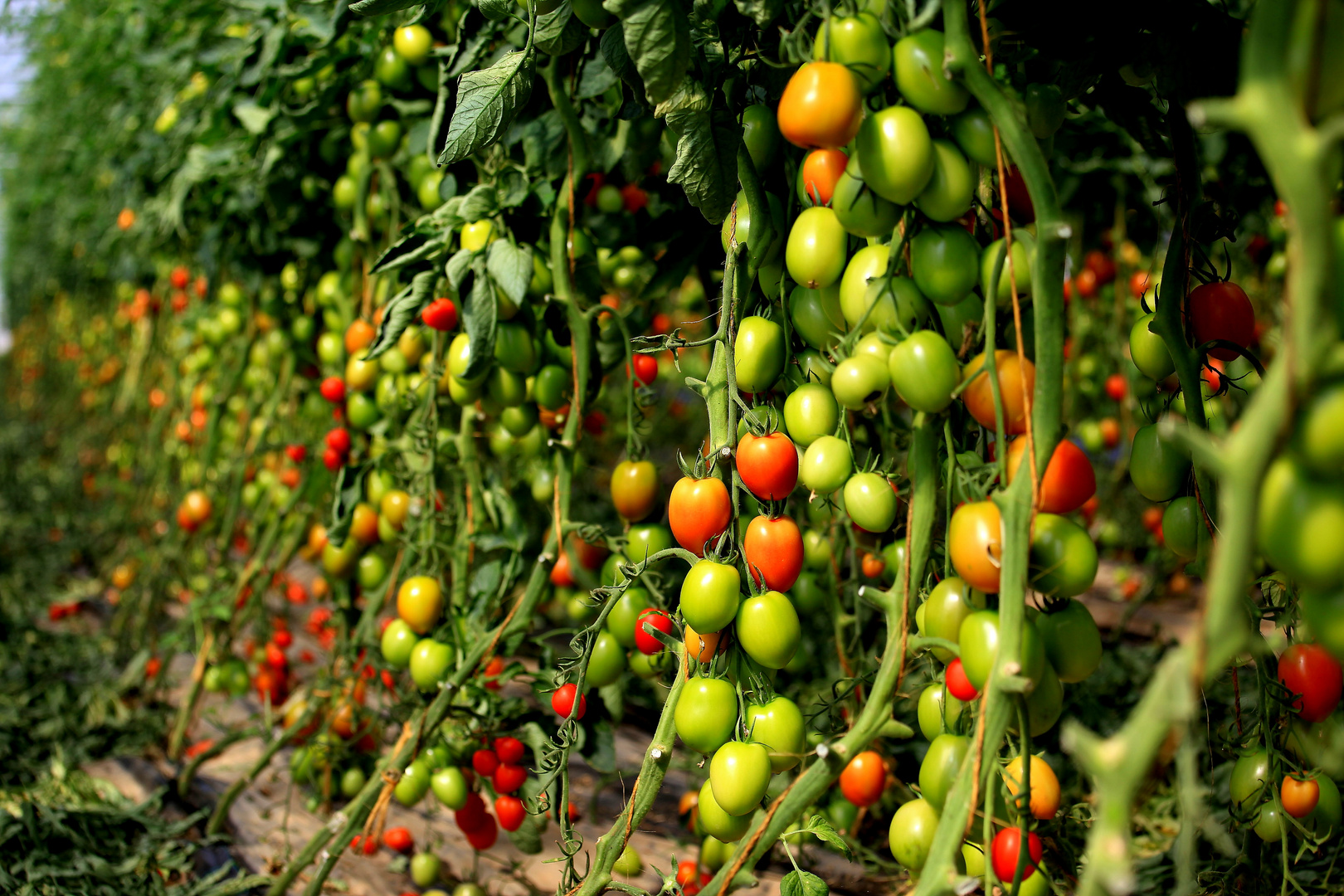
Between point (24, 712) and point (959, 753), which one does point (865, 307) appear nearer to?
point (959, 753)

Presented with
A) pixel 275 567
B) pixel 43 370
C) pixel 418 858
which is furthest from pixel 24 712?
pixel 43 370

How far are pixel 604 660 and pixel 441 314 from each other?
0.41 m

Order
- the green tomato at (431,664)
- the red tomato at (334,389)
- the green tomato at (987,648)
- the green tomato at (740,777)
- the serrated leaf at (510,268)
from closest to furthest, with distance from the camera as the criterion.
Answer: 1. the green tomato at (987,648)
2. the green tomato at (740,777)
3. the serrated leaf at (510,268)
4. the green tomato at (431,664)
5. the red tomato at (334,389)

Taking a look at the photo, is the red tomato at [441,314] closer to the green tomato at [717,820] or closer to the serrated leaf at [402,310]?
Answer: the serrated leaf at [402,310]

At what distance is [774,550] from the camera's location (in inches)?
24.6

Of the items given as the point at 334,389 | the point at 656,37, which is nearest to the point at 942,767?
the point at 656,37

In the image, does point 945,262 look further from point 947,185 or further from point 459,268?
point 459,268

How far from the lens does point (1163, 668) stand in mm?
347

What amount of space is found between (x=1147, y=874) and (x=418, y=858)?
0.92m

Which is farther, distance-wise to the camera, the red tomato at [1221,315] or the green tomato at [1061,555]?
the red tomato at [1221,315]

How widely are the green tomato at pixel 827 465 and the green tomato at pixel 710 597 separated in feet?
0.28

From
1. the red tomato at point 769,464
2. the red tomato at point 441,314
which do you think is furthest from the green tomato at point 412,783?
the red tomato at point 769,464

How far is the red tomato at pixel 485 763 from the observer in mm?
996

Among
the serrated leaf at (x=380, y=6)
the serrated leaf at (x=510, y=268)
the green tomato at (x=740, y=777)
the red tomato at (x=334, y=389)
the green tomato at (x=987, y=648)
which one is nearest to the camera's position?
the green tomato at (x=987, y=648)
